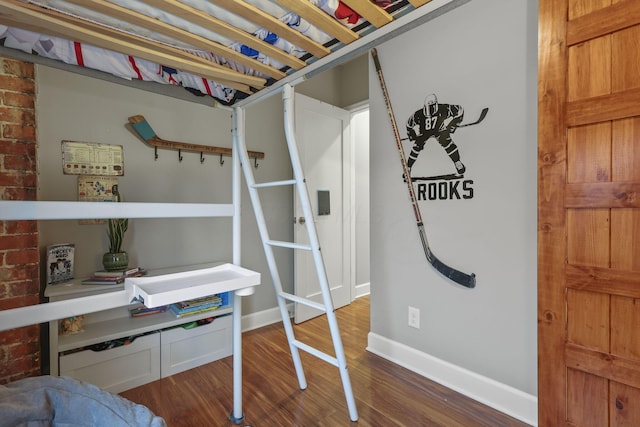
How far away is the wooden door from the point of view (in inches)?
40.6

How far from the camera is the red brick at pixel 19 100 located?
1486 mm

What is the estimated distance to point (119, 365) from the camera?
1.74 metres

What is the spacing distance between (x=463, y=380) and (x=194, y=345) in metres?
1.65

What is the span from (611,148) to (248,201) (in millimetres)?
2230

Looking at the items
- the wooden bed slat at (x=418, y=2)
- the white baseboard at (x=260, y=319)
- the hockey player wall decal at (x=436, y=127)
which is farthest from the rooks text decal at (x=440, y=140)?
the white baseboard at (x=260, y=319)

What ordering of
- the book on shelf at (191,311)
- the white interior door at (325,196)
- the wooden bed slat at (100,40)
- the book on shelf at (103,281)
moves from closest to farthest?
1. the wooden bed slat at (100,40)
2. the book on shelf at (103,281)
3. the book on shelf at (191,311)
4. the white interior door at (325,196)

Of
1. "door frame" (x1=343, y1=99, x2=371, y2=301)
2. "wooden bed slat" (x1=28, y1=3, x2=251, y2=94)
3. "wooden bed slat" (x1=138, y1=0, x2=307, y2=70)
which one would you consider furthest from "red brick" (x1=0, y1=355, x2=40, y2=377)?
"door frame" (x1=343, y1=99, x2=371, y2=301)

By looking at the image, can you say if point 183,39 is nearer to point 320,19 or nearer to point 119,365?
point 320,19

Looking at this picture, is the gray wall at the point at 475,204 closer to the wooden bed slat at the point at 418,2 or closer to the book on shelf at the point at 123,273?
the wooden bed slat at the point at 418,2

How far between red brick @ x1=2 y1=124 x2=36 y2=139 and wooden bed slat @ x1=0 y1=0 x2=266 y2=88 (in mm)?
950

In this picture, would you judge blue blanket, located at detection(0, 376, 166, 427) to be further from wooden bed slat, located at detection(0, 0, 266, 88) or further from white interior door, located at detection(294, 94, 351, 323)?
white interior door, located at detection(294, 94, 351, 323)

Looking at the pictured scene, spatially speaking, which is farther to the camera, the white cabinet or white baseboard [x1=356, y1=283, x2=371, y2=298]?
white baseboard [x1=356, y1=283, x2=371, y2=298]

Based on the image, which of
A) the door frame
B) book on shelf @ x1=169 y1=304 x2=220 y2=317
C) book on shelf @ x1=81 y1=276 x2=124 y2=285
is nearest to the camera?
book on shelf @ x1=81 y1=276 x2=124 y2=285

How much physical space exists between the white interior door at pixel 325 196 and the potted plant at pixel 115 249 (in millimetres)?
1303
